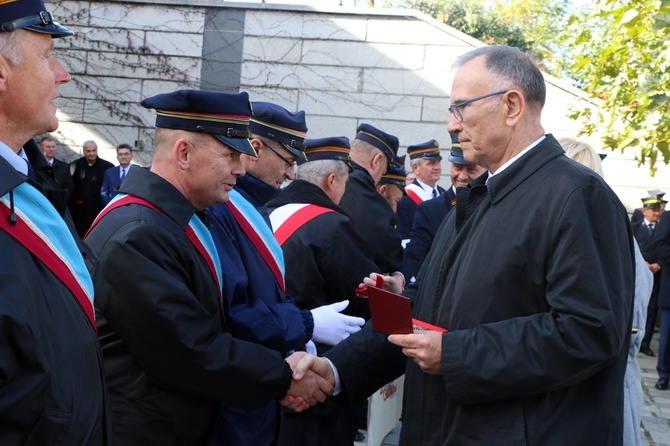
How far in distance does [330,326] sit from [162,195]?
1.25 meters

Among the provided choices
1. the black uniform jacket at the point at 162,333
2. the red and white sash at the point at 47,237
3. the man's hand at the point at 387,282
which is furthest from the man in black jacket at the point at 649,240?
the red and white sash at the point at 47,237

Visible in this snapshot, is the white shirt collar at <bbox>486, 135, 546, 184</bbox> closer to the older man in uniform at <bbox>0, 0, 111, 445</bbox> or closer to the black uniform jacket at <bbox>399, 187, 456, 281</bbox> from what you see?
the older man in uniform at <bbox>0, 0, 111, 445</bbox>

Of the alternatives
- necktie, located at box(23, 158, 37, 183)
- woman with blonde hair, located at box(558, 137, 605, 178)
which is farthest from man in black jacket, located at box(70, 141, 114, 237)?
necktie, located at box(23, 158, 37, 183)

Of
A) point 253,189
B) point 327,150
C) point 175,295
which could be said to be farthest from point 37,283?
point 327,150

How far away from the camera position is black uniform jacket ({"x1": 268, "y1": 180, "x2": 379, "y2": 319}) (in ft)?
14.2

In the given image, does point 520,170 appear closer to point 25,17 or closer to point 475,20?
point 25,17

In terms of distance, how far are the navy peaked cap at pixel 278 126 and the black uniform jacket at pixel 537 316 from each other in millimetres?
1568

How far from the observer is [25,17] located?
2.12m

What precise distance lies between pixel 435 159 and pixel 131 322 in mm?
6954

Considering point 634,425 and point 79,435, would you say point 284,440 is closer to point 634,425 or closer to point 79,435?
point 634,425

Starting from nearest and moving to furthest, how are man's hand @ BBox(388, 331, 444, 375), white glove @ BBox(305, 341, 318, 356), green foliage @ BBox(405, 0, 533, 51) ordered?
man's hand @ BBox(388, 331, 444, 375), white glove @ BBox(305, 341, 318, 356), green foliage @ BBox(405, 0, 533, 51)

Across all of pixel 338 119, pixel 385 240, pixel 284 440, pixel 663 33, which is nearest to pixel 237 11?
pixel 338 119

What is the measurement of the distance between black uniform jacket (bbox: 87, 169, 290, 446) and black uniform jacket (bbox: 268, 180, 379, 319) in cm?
128

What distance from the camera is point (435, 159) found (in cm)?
943
